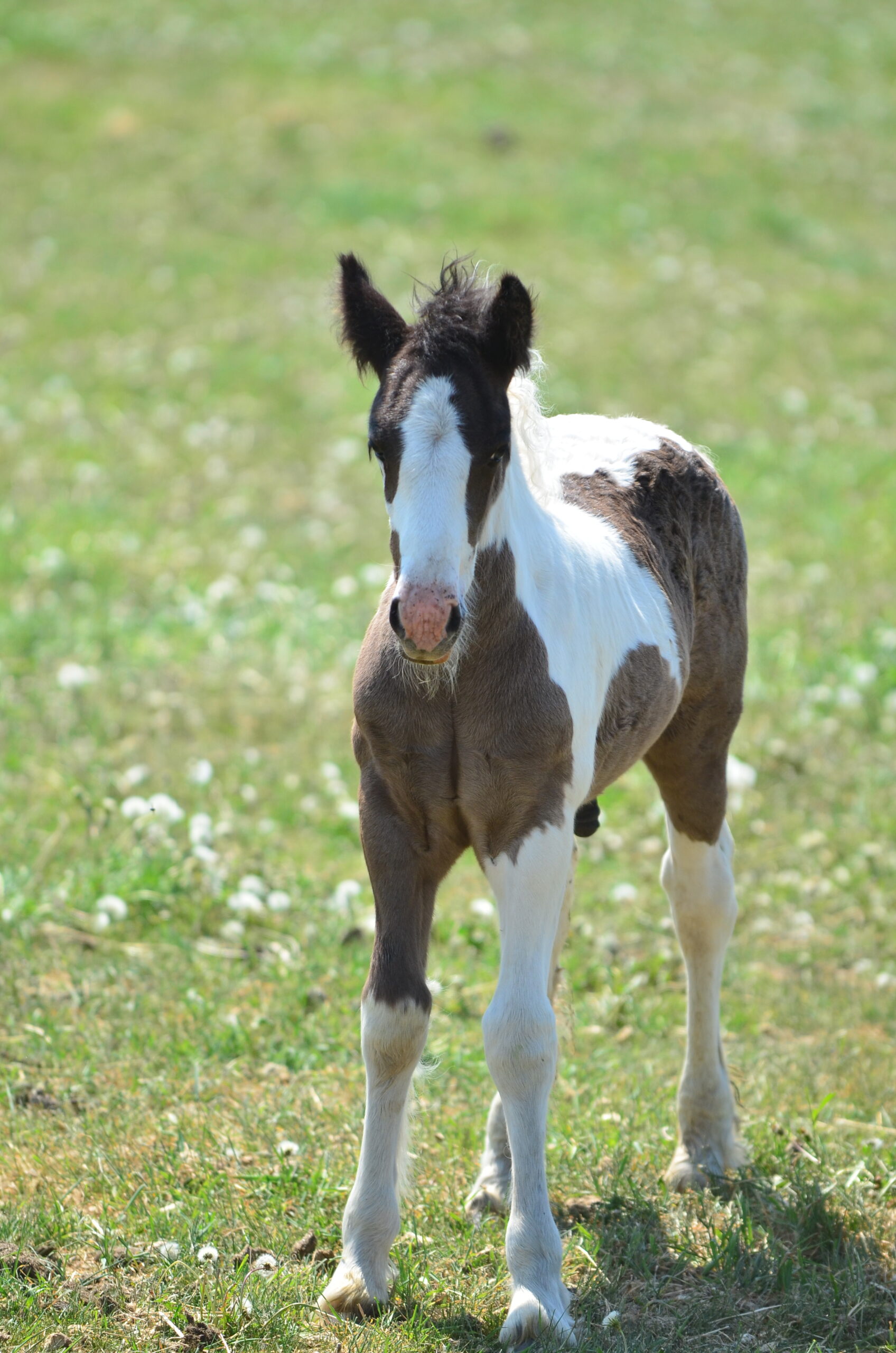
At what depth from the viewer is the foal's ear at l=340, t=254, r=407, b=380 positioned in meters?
3.57

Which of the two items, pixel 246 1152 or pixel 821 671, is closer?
pixel 246 1152

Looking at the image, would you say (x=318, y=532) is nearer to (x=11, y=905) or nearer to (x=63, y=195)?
(x=11, y=905)

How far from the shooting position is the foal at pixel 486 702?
3.35 meters

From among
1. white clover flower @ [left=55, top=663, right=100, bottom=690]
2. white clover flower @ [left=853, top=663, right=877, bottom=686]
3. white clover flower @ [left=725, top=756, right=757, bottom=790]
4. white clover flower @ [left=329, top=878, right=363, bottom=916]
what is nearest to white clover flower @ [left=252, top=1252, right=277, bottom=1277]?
white clover flower @ [left=329, top=878, right=363, bottom=916]

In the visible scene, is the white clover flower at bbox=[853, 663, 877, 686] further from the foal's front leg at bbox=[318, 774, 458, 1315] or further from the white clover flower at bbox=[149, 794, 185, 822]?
the foal's front leg at bbox=[318, 774, 458, 1315]

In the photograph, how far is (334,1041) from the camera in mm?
4957

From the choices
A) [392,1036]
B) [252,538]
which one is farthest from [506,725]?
[252,538]

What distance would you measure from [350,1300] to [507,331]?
2472mm

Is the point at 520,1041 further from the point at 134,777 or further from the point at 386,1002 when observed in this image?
the point at 134,777

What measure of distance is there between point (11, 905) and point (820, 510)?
7.20m

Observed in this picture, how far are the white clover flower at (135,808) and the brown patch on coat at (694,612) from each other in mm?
2200

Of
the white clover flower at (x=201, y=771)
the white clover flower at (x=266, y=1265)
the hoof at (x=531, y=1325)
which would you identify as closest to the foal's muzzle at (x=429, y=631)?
the hoof at (x=531, y=1325)

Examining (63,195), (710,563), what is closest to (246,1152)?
(710,563)

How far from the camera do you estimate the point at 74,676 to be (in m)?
7.22
